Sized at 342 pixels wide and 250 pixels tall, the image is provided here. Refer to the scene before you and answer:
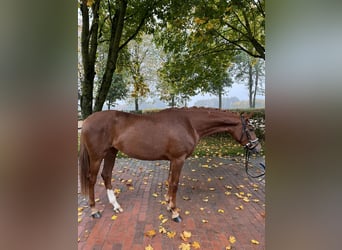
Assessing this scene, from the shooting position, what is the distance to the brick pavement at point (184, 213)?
2.35 meters

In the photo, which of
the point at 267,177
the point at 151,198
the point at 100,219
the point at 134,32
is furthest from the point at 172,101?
the point at 267,177

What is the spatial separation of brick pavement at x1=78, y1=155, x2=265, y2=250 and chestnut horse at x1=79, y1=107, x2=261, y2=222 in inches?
9.2

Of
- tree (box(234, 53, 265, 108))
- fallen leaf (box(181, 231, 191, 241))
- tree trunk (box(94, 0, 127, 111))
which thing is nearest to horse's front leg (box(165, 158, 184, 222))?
fallen leaf (box(181, 231, 191, 241))

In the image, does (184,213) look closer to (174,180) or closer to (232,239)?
(174,180)

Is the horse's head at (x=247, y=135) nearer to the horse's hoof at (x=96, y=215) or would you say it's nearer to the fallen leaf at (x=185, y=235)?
the fallen leaf at (x=185, y=235)

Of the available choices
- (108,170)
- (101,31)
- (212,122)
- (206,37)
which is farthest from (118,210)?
(101,31)

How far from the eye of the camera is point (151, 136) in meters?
3.05

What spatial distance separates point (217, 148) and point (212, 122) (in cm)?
442

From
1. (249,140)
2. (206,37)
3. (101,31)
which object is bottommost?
(249,140)

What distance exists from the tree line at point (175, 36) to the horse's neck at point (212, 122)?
5.80 feet

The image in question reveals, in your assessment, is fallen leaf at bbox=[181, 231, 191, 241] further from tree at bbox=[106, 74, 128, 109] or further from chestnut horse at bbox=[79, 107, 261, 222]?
tree at bbox=[106, 74, 128, 109]

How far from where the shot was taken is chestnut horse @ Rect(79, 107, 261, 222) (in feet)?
9.79
